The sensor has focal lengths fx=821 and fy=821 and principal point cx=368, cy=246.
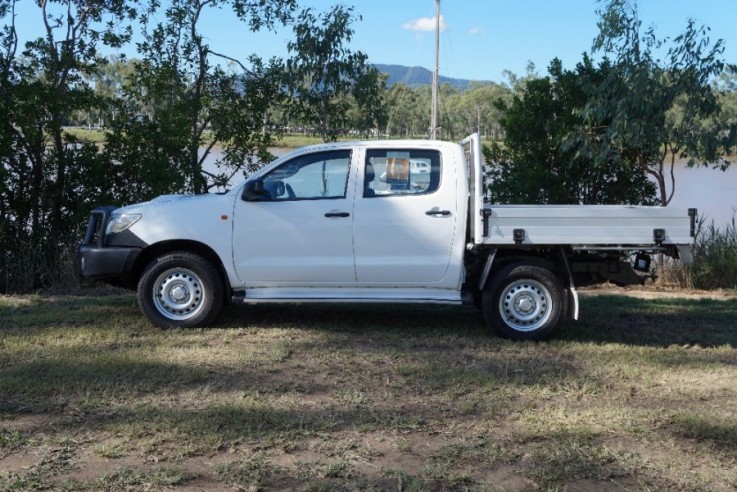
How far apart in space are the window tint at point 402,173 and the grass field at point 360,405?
1379 millimetres

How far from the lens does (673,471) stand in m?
4.54

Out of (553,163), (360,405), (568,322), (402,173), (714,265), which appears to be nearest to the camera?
(360,405)

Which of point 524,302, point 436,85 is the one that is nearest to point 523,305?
point 524,302

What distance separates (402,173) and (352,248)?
0.86 meters

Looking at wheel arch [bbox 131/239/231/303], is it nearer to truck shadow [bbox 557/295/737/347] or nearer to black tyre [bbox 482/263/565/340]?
black tyre [bbox 482/263/565/340]

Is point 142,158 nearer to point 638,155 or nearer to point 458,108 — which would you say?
point 638,155

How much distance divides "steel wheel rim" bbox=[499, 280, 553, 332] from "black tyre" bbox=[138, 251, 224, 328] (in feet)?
8.77

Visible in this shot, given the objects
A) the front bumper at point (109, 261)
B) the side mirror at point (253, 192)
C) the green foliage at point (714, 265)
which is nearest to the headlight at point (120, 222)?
the front bumper at point (109, 261)

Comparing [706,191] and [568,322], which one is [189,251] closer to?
[568,322]

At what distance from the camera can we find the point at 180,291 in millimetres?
7805

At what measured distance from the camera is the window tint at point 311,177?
7785 millimetres

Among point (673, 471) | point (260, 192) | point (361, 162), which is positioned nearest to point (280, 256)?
point (260, 192)

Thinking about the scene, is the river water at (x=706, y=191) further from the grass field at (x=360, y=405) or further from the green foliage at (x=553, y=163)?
the grass field at (x=360, y=405)

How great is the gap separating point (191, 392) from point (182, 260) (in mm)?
2202
